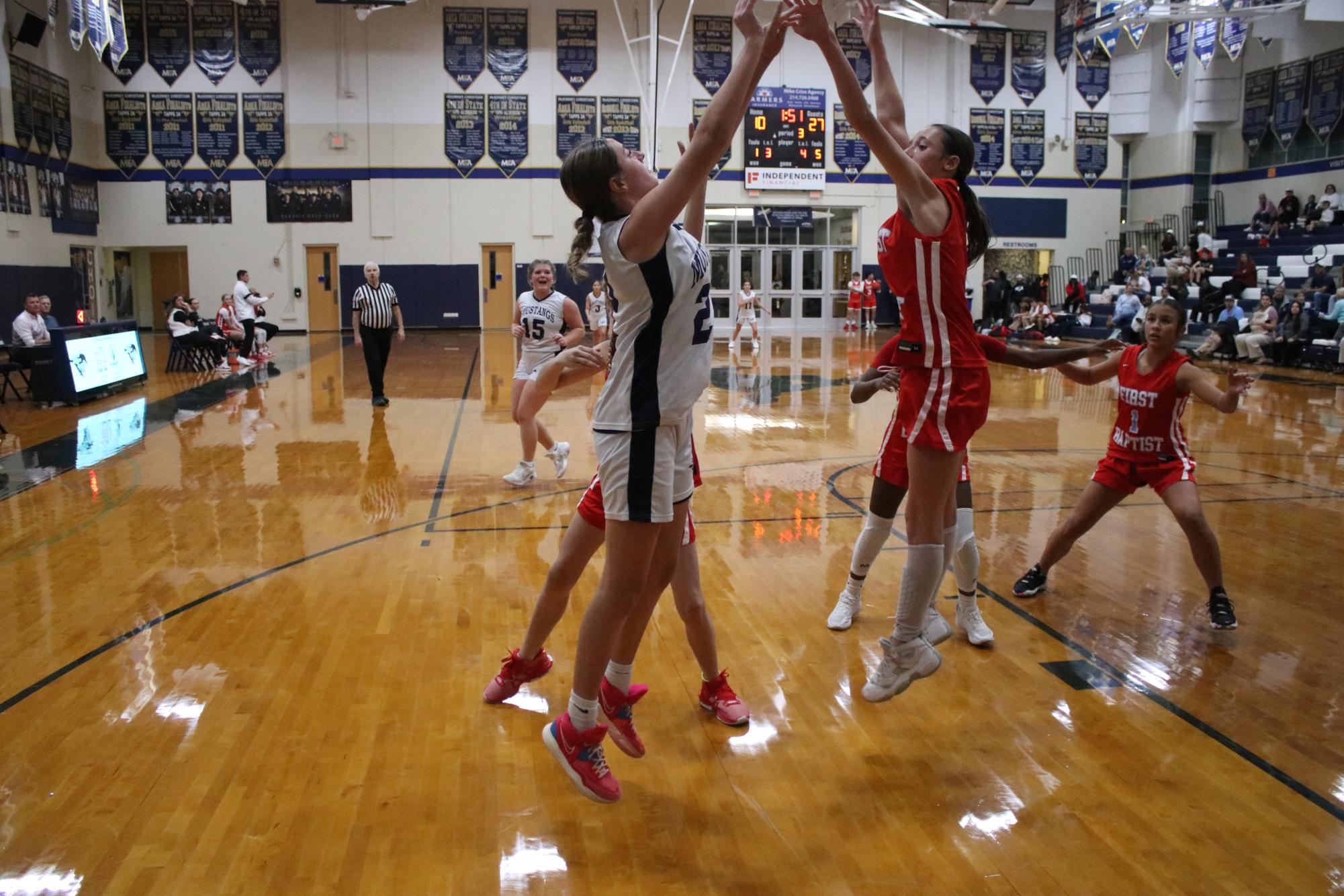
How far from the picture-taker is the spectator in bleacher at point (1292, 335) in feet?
55.2

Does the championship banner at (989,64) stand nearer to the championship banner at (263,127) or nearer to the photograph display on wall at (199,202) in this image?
the championship banner at (263,127)

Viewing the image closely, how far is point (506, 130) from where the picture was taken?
88.5 ft

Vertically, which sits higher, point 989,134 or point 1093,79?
point 1093,79

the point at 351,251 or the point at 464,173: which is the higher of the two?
the point at 464,173

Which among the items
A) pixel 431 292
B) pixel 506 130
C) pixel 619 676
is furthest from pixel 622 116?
pixel 619 676

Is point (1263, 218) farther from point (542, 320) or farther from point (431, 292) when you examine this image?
point (542, 320)

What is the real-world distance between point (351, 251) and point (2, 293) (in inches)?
341

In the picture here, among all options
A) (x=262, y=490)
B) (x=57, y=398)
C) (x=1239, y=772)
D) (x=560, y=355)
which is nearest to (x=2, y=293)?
(x=57, y=398)

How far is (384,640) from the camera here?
14.2 feet

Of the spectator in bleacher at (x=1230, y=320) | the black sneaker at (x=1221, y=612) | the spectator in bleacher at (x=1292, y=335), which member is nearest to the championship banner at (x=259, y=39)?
the spectator in bleacher at (x=1230, y=320)

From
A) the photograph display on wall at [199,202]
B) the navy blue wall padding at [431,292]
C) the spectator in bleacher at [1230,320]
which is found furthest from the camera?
the navy blue wall padding at [431,292]

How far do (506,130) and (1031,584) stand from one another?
24642mm

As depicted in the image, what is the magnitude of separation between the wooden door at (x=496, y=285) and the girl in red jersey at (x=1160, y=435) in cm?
2427

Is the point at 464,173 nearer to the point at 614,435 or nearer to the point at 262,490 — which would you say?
the point at 262,490
